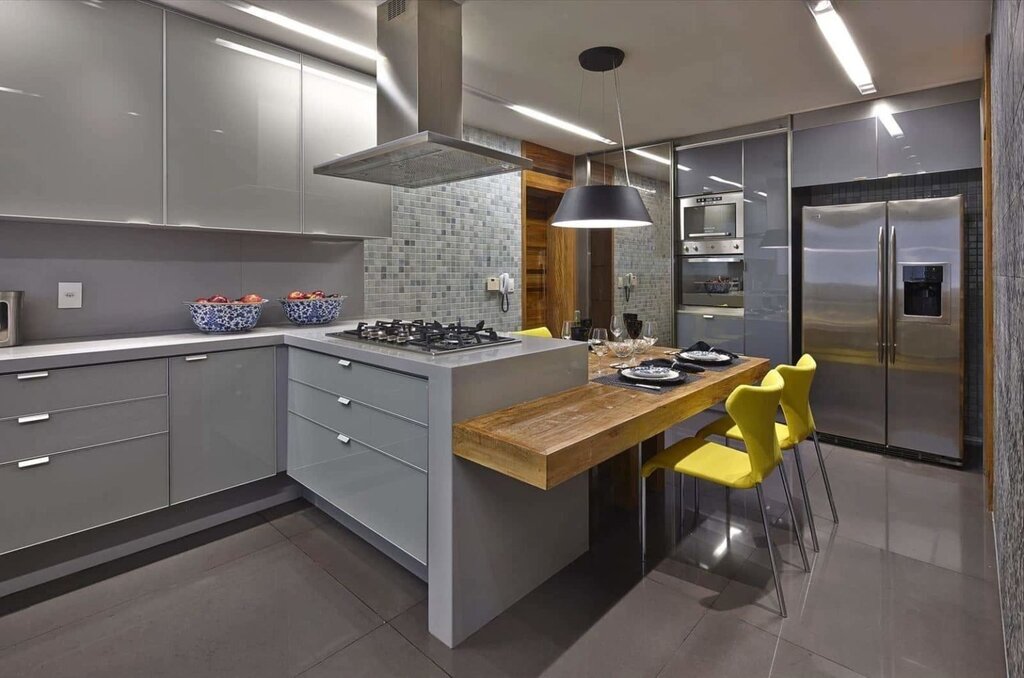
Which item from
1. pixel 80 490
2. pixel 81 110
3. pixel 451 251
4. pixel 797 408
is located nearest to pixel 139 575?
pixel 80 490

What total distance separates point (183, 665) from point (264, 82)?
103 inches

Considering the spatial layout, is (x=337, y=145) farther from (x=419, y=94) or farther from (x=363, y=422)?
(x=363, y=422)

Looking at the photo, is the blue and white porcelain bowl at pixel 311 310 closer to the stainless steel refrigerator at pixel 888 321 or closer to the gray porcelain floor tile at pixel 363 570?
the gray porcelain floor tile at pixel 363 570

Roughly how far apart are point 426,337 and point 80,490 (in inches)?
57.8

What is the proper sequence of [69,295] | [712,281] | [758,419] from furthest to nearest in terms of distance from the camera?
[712,281], [69,295], [758,419]

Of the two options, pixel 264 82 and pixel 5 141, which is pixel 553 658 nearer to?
pixel 5 141

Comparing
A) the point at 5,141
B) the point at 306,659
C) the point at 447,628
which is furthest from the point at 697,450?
the point at 5,141

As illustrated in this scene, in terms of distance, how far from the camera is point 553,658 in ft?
5.58

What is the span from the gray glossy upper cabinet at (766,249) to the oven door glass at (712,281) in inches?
4.5

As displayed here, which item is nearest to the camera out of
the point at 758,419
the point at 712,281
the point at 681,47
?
the point at 758,419

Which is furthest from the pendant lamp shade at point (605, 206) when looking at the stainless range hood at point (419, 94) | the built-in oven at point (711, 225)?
the built-in oven at point (711, 225)

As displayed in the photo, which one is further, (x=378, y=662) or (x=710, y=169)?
(x=710, y=169)

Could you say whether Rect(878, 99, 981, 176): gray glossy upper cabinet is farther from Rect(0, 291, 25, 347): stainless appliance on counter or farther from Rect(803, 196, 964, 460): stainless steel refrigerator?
Rect(0, 291, 25, 347): stainless appliance on counter

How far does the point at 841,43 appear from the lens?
9.36 ft
